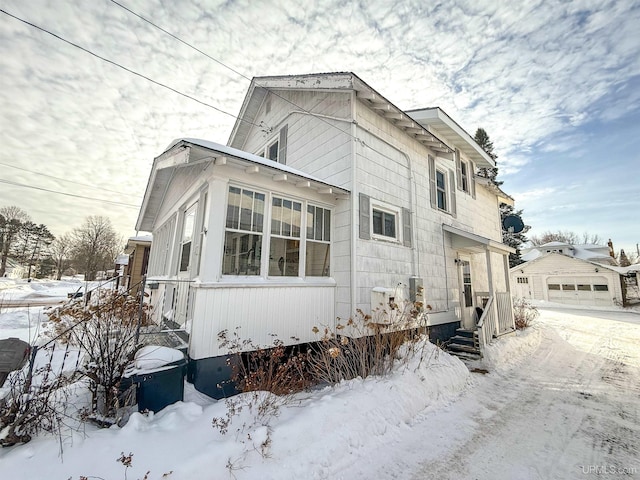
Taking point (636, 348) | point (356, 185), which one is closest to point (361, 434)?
point (356, 185)

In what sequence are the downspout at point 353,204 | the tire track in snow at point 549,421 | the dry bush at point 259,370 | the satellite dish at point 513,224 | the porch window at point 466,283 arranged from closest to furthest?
the tire track in snow at point 549,421
the dry bush at point 259,370
the downspout at point 353,204
the porch window at point 466,283
the satellite dish at point 513,224

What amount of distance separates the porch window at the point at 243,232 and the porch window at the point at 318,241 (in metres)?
1.20

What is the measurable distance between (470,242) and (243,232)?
23.7 ft

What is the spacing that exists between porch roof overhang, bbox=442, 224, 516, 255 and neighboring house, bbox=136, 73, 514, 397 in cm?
6

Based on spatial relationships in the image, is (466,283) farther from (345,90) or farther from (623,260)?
(623,260)

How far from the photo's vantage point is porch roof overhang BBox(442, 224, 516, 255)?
7832mm

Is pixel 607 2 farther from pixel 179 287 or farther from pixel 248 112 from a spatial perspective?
pixel 179 287

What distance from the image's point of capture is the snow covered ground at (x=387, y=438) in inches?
97.4

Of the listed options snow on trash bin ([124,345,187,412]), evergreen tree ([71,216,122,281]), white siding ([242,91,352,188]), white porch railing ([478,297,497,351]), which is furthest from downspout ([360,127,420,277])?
evergreen tree ([71,216,122,281])

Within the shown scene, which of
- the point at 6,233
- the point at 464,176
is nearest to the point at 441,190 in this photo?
the point at 464,176

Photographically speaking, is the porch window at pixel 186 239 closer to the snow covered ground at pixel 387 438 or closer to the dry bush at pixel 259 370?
the dry bush at pixel 259 370

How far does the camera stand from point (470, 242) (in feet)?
27.6

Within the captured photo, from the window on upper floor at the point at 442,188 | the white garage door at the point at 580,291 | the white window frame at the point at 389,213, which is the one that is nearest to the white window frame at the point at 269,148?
the white window frame at the point at 389,213

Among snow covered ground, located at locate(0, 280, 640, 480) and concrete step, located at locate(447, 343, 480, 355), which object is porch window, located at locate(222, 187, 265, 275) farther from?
concrete step, located at locate(447, 343, 480, 355)
